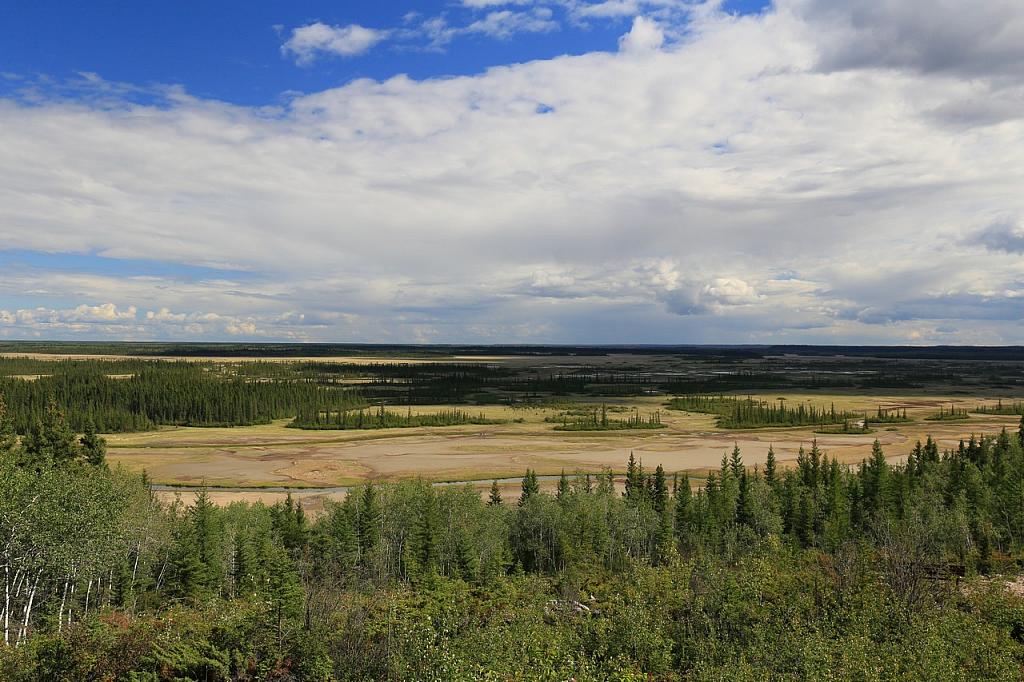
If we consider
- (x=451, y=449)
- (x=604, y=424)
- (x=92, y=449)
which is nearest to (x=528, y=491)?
(x=92, y=449)

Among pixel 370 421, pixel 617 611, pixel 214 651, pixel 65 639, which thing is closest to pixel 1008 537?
pixel 617 611

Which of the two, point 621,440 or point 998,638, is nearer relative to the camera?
point 998,638

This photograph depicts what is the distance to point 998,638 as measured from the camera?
3675 cm

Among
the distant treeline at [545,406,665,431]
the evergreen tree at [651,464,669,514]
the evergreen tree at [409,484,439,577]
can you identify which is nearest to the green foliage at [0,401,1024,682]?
the evergreen tree at [409,484,439,577]

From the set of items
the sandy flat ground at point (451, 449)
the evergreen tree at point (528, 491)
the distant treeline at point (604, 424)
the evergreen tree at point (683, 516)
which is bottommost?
the sandy flat ground at point (451, 449)

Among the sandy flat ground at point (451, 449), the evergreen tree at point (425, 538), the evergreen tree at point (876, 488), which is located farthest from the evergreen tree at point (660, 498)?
the sandy flat ground at point (451, 449)

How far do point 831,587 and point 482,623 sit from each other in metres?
24.7

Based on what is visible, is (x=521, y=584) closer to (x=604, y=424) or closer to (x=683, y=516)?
(x=683, y=516)

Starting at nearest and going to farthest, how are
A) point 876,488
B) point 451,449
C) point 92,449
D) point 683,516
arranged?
1. point 683,516
2. point 876,488
3. point 92,449
4. point 451,449

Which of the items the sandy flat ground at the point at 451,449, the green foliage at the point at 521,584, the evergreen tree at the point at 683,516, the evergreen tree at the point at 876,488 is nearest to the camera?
the green foliage at the point at 521,584

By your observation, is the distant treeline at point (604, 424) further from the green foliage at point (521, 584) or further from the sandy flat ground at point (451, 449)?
the green foliage at point (521, 584)

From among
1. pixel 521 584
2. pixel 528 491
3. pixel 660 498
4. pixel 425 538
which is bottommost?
pixel 425 538

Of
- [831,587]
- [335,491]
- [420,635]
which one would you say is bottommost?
[335,491]

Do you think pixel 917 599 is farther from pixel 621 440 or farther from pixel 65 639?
pixel 621 440
